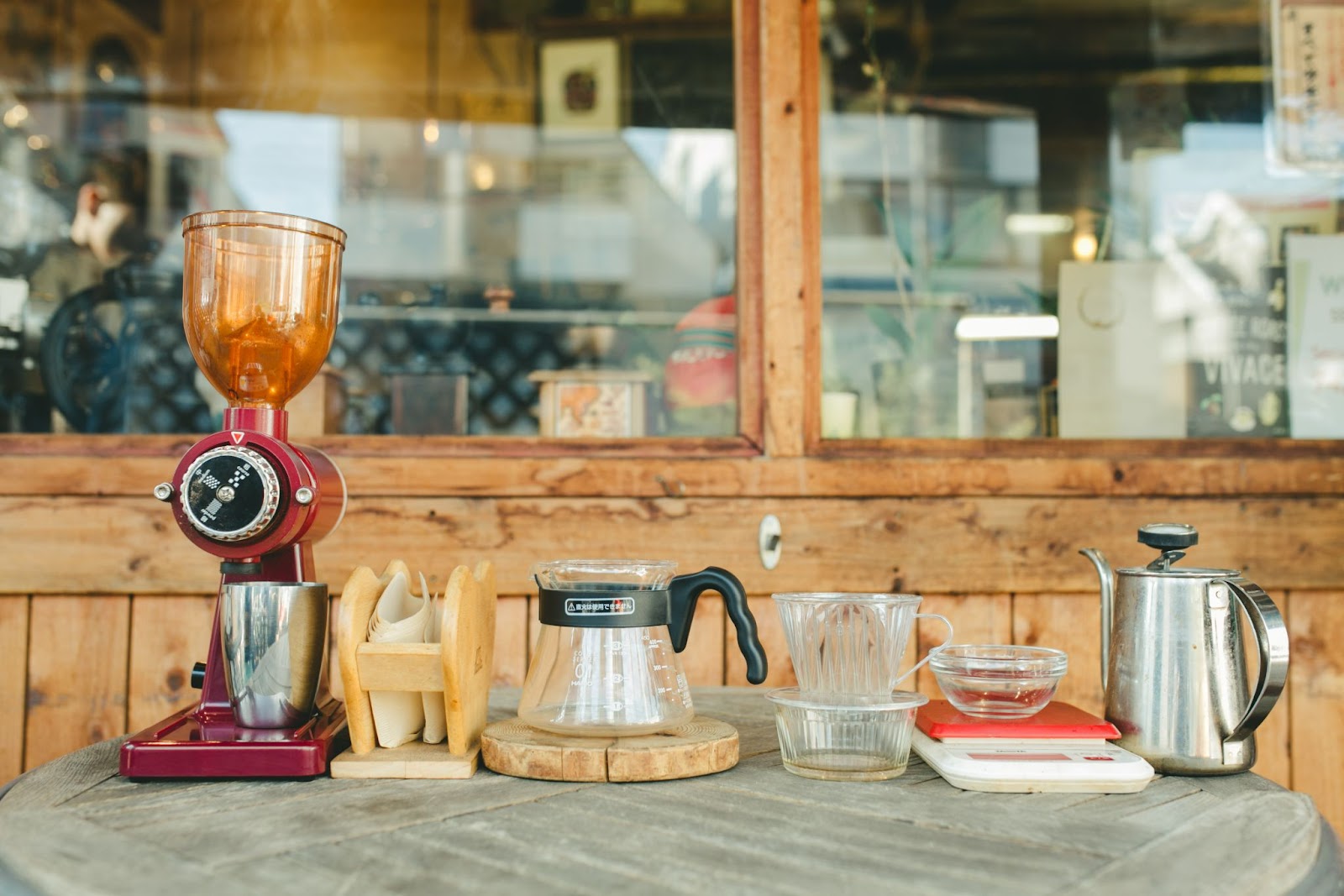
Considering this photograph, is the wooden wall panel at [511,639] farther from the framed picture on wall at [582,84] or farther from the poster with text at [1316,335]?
the framed picture on wall at [582,84]

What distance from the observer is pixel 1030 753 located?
1003mm

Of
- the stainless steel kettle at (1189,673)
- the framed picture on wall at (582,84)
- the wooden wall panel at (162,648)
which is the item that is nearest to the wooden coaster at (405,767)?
the stainless steel kettle at (1189,673)

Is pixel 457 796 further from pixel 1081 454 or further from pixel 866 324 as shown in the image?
pixel 866 324

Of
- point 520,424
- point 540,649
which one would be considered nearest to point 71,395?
point 520,424

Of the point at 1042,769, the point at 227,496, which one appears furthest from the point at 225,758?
the point at 1042,769

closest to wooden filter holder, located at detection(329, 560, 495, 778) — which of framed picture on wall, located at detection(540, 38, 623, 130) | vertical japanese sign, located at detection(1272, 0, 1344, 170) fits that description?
vertical japanese sign, located at detection(1272, 0, 1344, 170)

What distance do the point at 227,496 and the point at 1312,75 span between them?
6.66 feet

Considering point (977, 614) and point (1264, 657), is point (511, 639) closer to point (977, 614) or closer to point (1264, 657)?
point (977, 614)

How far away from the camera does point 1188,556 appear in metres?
1.83

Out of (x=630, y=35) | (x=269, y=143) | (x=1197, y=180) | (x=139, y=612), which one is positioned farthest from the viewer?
(x=269, y=143)

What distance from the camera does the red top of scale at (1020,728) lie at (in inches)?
40.8

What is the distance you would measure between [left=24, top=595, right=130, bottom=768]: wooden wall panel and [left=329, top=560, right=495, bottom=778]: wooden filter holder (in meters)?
0.94

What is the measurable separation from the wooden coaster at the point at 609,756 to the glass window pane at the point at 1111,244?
98cm

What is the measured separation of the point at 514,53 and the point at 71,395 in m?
1.76
